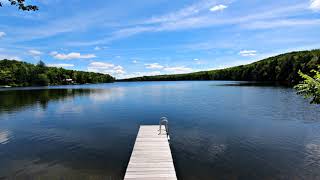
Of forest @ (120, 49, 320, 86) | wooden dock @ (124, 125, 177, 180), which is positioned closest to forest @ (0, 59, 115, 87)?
forest @ (120, 49, 320, 86)

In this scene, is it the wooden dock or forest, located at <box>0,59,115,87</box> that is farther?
forest, located at <box>0,59,115,87</box>

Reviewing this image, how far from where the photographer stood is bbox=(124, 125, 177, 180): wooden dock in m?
11.2

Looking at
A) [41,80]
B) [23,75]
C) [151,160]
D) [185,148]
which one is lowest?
[185,148]

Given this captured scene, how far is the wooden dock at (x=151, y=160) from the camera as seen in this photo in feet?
36.7

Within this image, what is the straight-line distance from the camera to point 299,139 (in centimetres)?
1950

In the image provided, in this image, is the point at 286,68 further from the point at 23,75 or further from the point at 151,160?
the point at 23,75

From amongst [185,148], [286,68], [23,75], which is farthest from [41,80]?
[185,148]

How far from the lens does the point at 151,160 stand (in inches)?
519

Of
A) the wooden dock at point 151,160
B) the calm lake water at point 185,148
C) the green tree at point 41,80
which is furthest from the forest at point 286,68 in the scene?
the green tree at point 41,80

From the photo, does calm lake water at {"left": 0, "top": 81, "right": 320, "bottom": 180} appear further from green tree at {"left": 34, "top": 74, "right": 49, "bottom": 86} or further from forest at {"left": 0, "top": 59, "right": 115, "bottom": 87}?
forest at {"left": 0, "top": 59, "right": 115, "bottom": 87}

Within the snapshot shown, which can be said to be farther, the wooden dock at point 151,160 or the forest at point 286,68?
the forest at point 286,68

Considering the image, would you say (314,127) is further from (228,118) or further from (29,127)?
(29,127)

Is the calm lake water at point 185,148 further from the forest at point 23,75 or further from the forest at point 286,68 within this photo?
the forest at point 23,75

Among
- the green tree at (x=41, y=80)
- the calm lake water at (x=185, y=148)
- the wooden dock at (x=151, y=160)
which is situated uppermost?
the green tree at (x=41, y=80)
